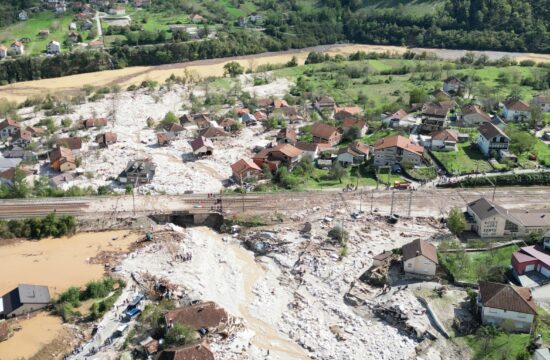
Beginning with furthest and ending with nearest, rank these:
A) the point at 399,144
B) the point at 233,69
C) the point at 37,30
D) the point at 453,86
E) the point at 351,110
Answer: the point at 37,30
the point at 233,69
the point at 453,86
the point at 351,110
the point at 399,144

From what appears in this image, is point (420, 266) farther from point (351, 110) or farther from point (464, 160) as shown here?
point (351, 110)

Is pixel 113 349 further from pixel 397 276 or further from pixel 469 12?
pixel 469 12

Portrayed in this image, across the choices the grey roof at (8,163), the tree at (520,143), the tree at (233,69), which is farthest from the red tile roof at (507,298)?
the tree at (233,69)

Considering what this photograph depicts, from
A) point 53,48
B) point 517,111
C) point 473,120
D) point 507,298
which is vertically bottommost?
point 473,120

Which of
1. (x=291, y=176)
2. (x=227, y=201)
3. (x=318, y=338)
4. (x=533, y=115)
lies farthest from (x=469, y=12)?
(x=318, y=338)

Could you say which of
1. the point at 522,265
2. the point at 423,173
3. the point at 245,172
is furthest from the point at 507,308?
the point at 245,172

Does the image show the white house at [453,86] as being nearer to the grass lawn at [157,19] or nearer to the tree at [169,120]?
the tree at [169,120]
